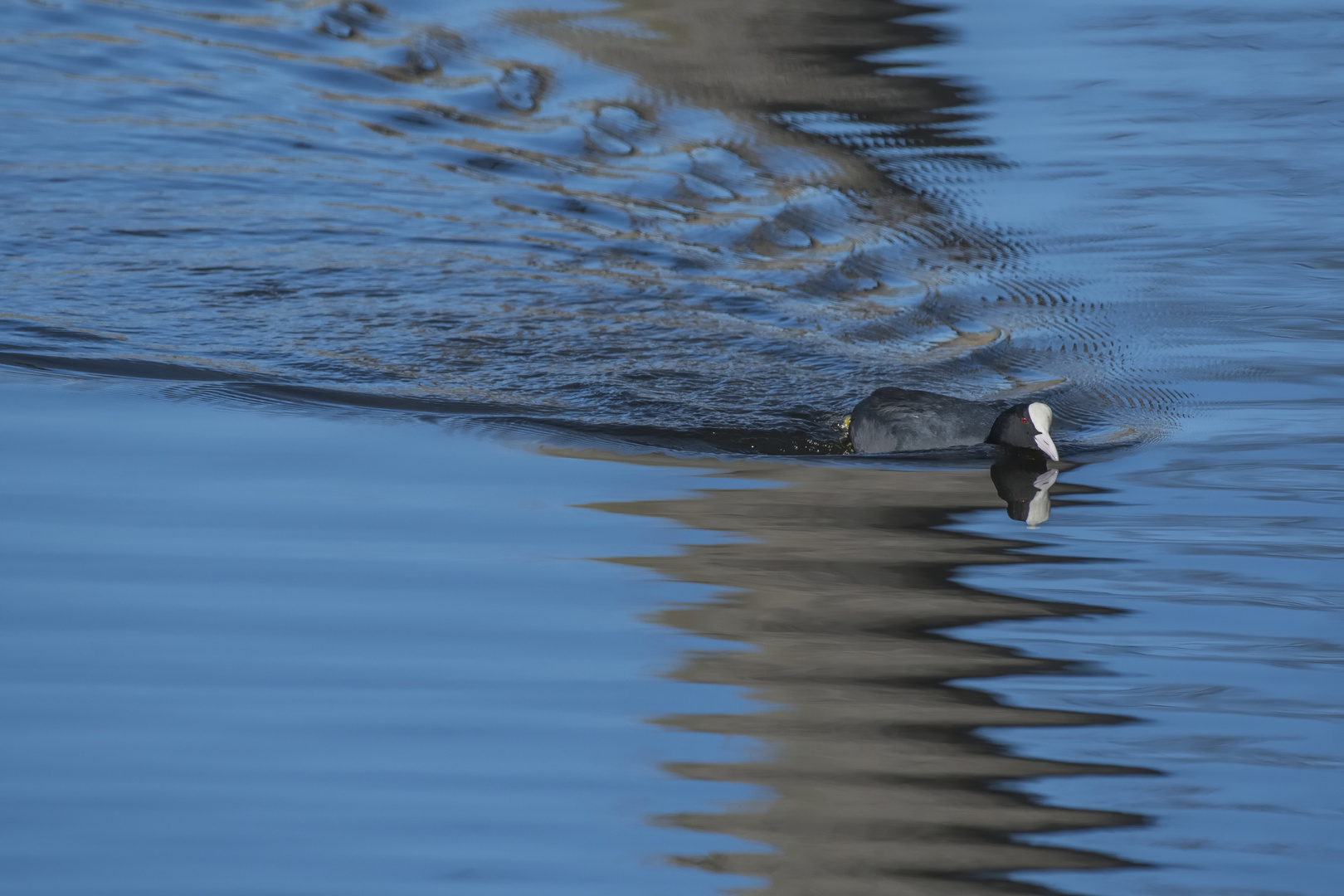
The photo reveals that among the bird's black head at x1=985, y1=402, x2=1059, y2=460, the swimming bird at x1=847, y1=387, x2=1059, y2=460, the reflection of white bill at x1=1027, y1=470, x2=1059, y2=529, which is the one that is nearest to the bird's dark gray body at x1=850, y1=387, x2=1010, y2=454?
the swimming bird at x1=847, y1=387, x2=1059, y2=460

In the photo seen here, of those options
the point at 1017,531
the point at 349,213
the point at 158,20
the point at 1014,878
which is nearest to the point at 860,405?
the point at 1017,531

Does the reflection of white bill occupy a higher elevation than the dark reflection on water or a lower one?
lower

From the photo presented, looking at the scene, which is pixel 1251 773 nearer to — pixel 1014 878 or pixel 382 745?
pixel 1014 878

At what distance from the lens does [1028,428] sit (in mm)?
5555

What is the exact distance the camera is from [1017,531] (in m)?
4.86

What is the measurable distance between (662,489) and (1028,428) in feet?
4.19

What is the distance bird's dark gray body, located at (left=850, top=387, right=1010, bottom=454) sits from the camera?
18.7ft

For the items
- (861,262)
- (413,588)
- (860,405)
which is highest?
(861,262)

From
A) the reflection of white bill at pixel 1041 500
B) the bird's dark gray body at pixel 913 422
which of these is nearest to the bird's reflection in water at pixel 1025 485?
the reflection of white bill at pixel 1041 500

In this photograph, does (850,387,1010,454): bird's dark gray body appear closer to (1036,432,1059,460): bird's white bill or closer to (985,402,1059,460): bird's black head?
(985,402,1059,460): bird's black head

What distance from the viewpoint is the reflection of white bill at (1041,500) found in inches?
197

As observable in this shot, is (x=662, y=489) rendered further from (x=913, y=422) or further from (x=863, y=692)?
(x=863, y=692)

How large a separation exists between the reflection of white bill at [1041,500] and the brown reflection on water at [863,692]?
0.08 meters

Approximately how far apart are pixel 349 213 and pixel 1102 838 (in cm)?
659
